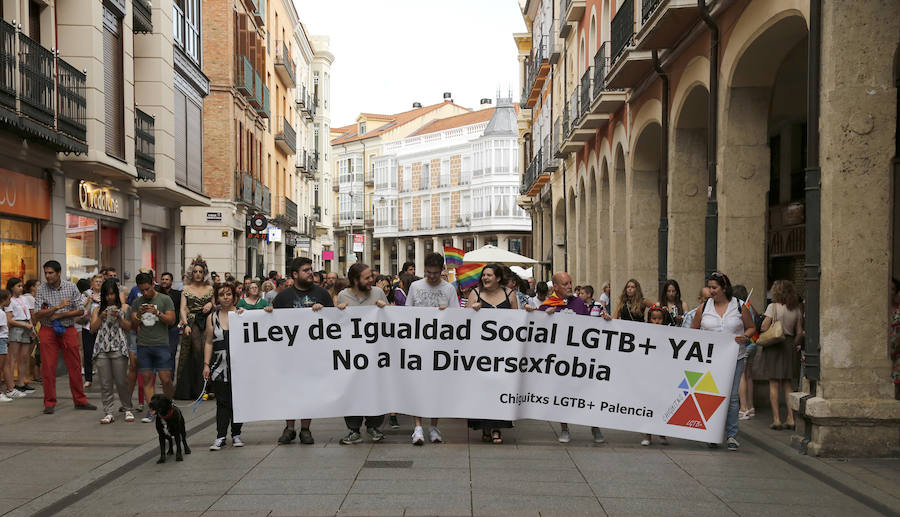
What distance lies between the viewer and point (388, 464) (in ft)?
28.1

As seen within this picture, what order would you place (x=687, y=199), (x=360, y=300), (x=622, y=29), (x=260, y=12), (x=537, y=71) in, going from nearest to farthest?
1. (x=360, y=300)
2. (x=687, y=199)
3. (x=622, y=29)
4. (x=260, y=12)
5. (x=537, y=71)

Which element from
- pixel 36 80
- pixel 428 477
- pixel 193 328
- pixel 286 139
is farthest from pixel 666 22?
pixel 286 139

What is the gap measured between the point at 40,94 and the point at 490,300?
8860 mm

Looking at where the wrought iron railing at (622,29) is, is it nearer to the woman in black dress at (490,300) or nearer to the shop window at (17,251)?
the woman in black dress at (490,300)

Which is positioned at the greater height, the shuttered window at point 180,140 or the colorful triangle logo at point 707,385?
the shuttered window at point 180,140

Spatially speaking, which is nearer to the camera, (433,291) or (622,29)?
(433,291)

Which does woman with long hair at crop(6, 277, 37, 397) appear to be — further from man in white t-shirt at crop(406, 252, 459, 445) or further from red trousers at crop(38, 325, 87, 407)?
man in white t-shirt at crop(406, 252, 459, 445)

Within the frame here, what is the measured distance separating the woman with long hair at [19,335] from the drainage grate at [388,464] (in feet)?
23.6

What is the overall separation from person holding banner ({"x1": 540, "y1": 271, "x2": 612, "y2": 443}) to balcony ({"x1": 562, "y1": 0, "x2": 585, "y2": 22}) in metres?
17.8

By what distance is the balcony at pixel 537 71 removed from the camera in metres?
37.4

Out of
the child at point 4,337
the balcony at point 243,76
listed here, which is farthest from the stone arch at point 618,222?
the balcony at point 243,76

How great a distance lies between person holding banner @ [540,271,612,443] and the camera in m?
9.92

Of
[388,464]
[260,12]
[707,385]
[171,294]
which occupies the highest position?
[260,12]

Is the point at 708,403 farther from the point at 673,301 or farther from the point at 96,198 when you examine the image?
the point at 96,198
